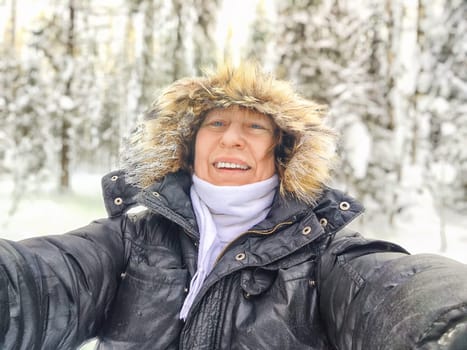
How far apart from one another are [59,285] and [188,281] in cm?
53

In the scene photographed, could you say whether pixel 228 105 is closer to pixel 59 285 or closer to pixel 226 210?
pixel 226 210

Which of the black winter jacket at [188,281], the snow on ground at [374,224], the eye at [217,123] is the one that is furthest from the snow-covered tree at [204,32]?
the black winter jacket at [188,281]

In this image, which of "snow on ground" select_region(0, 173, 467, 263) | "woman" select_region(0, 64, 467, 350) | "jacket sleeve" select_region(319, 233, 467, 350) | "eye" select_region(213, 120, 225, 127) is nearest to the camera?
"jacket sleeve" select_region(319, 233, 467, 350)

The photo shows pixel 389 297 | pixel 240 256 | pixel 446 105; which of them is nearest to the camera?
pixel 389 297

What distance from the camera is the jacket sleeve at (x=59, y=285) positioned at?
53.1 inches

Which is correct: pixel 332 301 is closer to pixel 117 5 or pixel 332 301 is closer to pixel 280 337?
pixel 280 337

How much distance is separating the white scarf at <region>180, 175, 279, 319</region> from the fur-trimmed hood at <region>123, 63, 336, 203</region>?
0.13 metres

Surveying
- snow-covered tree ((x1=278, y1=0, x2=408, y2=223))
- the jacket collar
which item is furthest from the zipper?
snow-covered tree ((x1=278, y1=0, x2=408, y2=223))

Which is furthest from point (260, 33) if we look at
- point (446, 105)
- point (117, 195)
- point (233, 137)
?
point (117, 195)

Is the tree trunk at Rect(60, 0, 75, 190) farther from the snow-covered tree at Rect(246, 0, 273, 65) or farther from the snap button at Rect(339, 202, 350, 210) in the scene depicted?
the snap button at Rect(339, 202, 350, 210)

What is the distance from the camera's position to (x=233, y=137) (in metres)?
2.05

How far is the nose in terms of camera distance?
2037 mm

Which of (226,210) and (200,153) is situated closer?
(226,210)

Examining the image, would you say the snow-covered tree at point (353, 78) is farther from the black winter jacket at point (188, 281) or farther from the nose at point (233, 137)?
the black winter jacket at point (188, 281)
